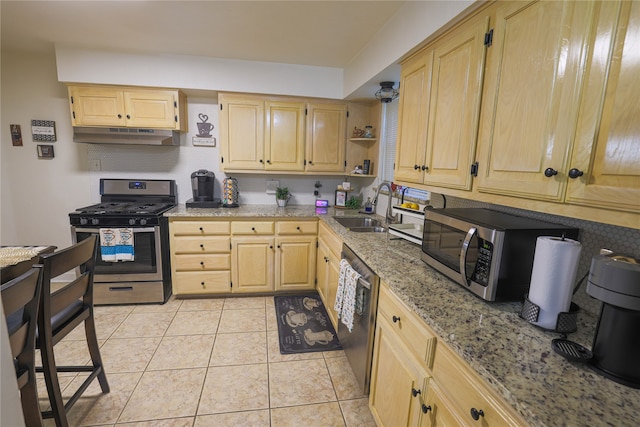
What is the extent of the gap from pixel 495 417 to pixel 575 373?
0.26 metres

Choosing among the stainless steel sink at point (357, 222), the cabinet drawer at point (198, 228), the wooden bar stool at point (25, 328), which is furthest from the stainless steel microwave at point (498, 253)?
the cabinet drawer at point (198, 228)

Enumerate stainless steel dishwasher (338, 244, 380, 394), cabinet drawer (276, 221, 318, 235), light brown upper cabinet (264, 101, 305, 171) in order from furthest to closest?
light brown upper cabinet (264, 101, 305, 171)
cabinet drawer (276, 221, 318, 235)
stainless steel dishwasher (338, 244, 380, 394)

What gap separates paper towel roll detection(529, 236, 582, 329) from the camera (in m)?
0.94

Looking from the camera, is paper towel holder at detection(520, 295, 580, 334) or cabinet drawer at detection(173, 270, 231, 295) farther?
cabinet drawer at detection(173, 270, 231, 295)

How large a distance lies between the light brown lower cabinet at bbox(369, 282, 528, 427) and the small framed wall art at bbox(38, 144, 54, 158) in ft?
12.5

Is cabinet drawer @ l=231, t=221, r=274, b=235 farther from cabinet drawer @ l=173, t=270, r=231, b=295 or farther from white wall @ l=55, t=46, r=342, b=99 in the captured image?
white wall @ l=55, t=46, r=342, b=99

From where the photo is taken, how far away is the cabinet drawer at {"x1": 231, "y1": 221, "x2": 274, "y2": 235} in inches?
117

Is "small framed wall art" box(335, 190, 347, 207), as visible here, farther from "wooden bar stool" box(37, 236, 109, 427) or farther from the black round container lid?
the black round container lid

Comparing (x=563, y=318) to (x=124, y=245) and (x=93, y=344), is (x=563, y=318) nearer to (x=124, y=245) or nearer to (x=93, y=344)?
(x=93, y=344)

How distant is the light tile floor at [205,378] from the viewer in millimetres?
1678

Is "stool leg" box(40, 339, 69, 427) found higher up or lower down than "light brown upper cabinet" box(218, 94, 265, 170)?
lower down

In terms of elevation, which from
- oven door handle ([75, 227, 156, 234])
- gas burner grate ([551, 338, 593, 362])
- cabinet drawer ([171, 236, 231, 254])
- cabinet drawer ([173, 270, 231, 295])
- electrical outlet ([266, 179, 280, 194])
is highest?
electrical outlet ([266, 179, 280, 194])

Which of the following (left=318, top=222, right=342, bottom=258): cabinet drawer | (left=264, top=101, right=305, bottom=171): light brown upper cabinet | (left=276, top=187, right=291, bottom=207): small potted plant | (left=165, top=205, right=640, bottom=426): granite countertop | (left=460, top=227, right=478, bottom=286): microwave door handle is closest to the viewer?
(left=165, top=205, right=640, bottom=426): granite countertop

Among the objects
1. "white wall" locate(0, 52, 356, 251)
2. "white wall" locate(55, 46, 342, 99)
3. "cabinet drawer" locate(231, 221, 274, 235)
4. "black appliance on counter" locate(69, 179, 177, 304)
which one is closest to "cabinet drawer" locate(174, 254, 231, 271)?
"black appliance on counter" locate(69, 179, 177, 304)
